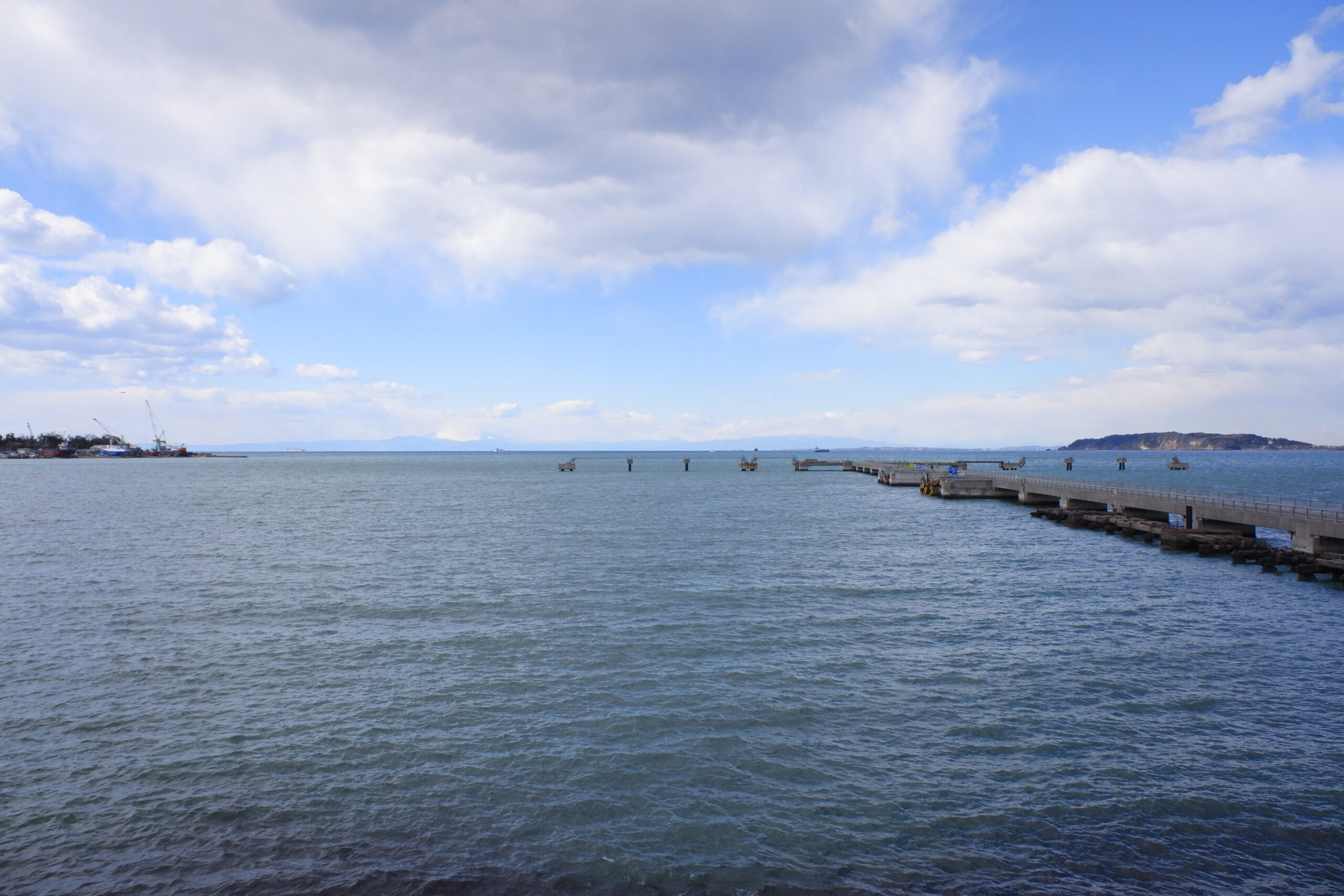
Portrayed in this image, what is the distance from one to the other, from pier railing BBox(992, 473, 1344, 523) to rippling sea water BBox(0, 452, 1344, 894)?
6875 millimetres

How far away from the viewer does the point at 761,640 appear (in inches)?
921

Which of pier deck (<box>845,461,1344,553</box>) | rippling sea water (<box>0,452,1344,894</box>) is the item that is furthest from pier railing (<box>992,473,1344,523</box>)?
rippling sea water (<box>0,452,1344,894</box>)

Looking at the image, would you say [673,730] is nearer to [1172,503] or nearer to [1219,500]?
[1172,503]

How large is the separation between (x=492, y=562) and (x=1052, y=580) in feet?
96.4

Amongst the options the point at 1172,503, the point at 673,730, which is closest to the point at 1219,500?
the point at 1172,503

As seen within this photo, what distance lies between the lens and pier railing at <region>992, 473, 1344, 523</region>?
39.8 m

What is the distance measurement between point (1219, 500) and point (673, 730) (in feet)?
172

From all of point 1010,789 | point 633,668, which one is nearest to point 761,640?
point 633,668

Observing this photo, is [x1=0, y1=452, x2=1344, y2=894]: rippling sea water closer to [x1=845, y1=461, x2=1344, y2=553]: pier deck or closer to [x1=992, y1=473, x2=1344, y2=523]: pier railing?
[x1=845, y1=461, x2=1344, y2=553]: pier deck

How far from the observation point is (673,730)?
16234 mm

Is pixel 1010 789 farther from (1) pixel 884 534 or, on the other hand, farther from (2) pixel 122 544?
(2) pixel 122 544

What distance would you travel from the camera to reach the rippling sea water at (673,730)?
1136 centimetres

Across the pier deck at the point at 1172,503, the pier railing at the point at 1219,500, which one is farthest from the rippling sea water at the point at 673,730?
the pier railing at the point at 1219,500

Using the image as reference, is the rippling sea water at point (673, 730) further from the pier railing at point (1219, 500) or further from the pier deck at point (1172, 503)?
the pier railing at point (1219, 500)
